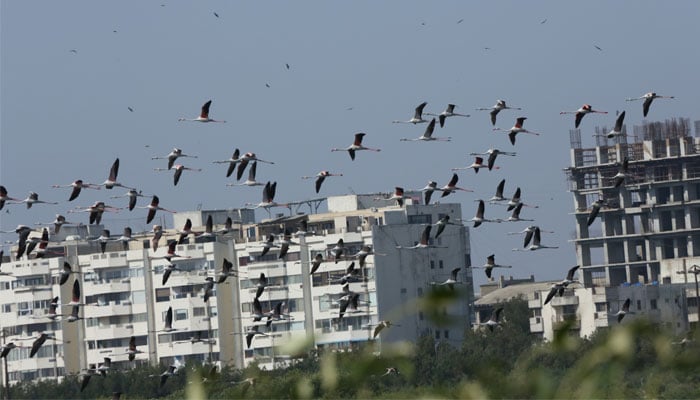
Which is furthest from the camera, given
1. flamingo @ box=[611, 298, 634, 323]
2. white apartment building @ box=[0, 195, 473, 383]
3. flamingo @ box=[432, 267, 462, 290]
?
white apartment building @ box=[0, 195, 473, 383]

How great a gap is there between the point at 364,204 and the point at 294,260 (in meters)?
16.2

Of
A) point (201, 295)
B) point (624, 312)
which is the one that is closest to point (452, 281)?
point (624, 312)

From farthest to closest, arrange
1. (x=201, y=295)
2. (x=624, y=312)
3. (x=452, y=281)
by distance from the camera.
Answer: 1. (x=201, y=295)
2. (x=624, y=312)
3. (x=452, y=281)

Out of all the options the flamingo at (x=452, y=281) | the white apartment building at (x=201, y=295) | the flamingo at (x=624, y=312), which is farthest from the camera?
the white apartment building at (x=201, y=295)

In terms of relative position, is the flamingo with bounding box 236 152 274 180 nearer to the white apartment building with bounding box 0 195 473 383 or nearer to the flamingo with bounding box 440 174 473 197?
the flamingo with bounding box 440 174 473 197

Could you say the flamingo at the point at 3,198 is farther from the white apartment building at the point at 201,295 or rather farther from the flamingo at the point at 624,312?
the white apartment building at the point at 201,295

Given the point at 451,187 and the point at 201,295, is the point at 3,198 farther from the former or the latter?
the point at 201,295

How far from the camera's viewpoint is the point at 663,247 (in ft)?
506

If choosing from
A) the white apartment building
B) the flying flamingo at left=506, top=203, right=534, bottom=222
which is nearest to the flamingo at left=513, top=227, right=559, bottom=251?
the flying flamingo at left=506, top=203, right=534, bottom=222

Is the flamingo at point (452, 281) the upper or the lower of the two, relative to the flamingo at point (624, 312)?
upper

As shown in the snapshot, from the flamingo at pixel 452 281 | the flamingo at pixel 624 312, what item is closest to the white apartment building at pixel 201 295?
the flamingo at pixel 624 312

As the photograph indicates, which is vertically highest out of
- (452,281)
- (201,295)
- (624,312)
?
(201,295)

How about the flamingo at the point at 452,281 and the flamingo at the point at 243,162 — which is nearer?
the flamingo at the point at 452,281

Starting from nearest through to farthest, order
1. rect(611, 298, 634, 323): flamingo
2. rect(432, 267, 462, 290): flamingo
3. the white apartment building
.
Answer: rect(432, 267, 462, 290): flamingo
rect(611, 298, 634, 323): flamingo
the white apartment building
